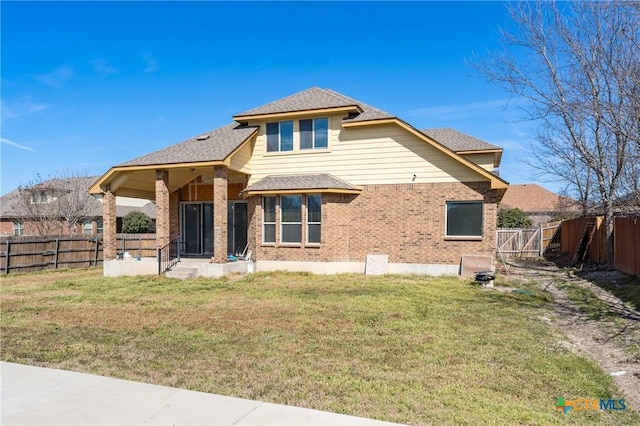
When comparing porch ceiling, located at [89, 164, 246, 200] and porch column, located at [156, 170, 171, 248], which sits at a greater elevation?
porch ceiling, located at [89, 164, 246, 200]

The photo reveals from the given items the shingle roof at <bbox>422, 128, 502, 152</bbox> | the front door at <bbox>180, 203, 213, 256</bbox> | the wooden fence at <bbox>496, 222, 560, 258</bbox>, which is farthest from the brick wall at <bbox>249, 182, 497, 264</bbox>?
the wooden fence at <bbox>496, 222, 560, 258</bbox>

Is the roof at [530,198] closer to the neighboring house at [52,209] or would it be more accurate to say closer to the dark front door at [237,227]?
the dark front door at [237,227]

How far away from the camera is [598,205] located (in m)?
21.7

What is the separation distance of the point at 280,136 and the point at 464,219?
7746mm

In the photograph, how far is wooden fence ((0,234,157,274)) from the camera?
19078mm

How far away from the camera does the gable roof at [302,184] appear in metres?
15.6

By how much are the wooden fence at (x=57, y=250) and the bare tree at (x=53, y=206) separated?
8.52m

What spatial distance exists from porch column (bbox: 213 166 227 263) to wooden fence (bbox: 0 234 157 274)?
6.23 meters

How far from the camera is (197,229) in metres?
19.3

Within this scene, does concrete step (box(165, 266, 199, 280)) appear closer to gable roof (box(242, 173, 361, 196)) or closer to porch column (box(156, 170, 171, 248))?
porch column (box(156, 170, 171, 248))

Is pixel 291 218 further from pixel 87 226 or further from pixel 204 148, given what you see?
pixel 87 226

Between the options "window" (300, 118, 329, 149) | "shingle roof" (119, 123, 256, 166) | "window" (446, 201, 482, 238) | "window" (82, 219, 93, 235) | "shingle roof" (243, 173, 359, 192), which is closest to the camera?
"window" (446, 201, 482, 238)

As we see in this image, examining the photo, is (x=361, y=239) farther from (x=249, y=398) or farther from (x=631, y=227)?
(x=249, y=398)

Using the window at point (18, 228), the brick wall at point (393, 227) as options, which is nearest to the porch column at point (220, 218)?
the brick wall at point (393, 227)
